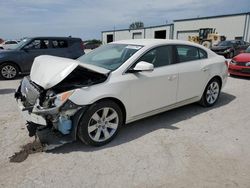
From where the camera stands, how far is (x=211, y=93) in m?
5.29

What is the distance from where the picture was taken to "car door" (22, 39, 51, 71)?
8.89 metres

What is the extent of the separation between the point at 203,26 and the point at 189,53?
34962 mm

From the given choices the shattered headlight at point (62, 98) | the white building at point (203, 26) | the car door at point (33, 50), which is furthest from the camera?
the white building at point (203, 26)

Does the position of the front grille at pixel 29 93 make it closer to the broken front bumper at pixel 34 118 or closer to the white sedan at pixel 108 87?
the white sedan at pixel 108 87

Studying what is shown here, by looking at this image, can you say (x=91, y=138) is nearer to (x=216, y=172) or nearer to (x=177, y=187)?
(x=177, y=187)

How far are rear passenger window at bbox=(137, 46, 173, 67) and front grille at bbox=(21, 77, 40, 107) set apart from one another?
1779 millimetres

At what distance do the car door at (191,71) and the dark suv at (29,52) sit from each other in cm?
642

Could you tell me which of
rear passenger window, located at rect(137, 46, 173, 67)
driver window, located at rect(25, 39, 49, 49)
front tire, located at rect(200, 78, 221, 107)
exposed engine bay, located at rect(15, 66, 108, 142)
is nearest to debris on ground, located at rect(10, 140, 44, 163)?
exposed engine bay, located at rect(15, 66, 108, 142)

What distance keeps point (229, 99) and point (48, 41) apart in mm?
7275

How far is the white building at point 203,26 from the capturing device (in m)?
30.6

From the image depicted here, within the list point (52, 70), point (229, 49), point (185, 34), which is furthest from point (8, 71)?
point (185, 34)

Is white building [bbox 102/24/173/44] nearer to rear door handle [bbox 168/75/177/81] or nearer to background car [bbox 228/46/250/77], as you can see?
background car [bbox 228/46/250/77]

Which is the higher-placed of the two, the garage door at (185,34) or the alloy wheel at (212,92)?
the garage door at (185,34)

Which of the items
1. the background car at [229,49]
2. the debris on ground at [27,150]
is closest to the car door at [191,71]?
the debris on ground at [27,150]
